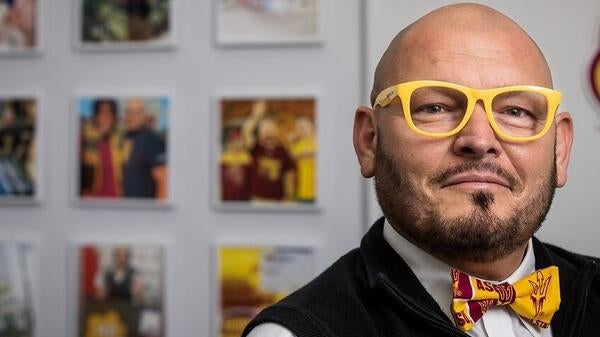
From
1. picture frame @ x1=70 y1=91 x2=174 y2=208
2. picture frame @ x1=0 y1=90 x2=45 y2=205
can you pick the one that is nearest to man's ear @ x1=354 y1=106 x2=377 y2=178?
picture frame @ x1=70 y1=91 x2=174 y2=208

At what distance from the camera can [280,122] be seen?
1.26 meters

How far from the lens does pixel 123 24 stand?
1.30 meters

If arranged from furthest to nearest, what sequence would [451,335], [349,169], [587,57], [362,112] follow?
[349,169], [587,57], [362,112], [451,335]

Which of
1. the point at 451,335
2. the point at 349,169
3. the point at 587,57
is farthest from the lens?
the point at 349,169

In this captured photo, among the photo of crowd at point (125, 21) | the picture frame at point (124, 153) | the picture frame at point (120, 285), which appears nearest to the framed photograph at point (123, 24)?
the photo of crowd at point (125, 21)

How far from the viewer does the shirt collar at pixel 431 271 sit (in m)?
0.74

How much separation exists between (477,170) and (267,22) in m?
0.71

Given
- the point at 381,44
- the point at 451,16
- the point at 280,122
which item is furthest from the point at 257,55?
the point at 451,16

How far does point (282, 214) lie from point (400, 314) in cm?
58

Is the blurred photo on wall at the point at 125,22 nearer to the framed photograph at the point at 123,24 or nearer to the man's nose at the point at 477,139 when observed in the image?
the framed photograph at the point at 123,24

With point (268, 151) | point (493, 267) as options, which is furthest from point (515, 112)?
point (268, 151)

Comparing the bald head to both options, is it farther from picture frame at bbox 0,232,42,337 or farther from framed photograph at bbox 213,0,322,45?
picture frame at bbox 0,232,42,337

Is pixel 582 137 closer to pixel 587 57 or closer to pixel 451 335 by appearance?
pixel 587 57

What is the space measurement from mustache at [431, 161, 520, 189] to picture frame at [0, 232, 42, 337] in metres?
0.99
